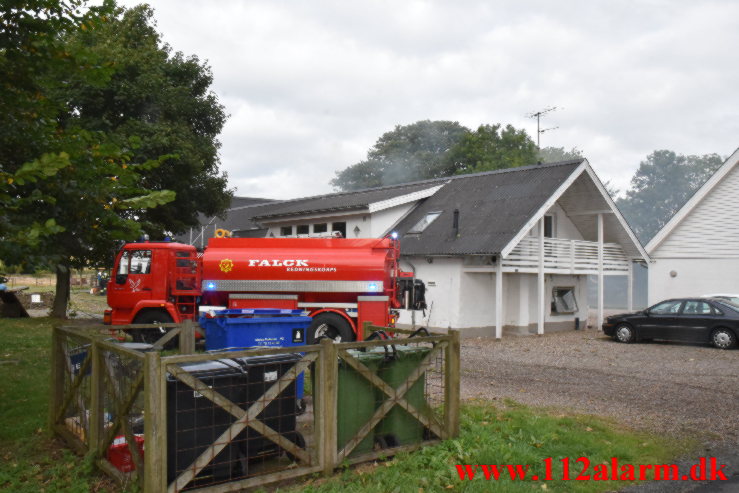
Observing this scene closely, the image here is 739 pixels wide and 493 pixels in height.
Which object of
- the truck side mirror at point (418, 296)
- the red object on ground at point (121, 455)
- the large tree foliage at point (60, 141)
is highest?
the large tree foliage at point (60, 141)

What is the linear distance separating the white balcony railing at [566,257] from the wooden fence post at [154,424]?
632 inches

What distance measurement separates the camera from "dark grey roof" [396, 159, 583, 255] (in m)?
20.3

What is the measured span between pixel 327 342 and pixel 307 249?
31.8 feet

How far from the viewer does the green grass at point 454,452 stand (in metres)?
5.86

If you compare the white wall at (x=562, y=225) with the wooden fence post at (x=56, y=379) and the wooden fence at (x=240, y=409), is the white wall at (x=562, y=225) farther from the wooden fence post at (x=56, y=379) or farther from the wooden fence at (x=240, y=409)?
the wooden fence post at (x=56, y=379)

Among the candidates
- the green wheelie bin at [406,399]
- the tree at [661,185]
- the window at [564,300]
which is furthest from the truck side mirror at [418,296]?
the tree at [661,185]

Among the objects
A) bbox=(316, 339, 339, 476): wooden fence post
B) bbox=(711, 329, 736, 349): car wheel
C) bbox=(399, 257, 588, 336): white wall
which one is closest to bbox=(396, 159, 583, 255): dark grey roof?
bbox=(399, 257, 588, 336): white wall

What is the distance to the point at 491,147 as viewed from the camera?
4981cm

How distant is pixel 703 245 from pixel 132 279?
2226 cm

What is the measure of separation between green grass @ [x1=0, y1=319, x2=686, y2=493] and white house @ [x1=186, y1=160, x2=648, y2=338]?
1126cm

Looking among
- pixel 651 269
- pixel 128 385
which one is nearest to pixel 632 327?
pixel 651 269

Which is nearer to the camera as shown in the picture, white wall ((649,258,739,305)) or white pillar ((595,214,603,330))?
white pillar ((595,214,603,330))

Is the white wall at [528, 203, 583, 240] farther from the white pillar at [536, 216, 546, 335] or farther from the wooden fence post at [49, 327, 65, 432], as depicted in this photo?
the wooden fence post at [49, 327, 65, 432]

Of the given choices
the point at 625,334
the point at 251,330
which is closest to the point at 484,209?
the point at 625,334
